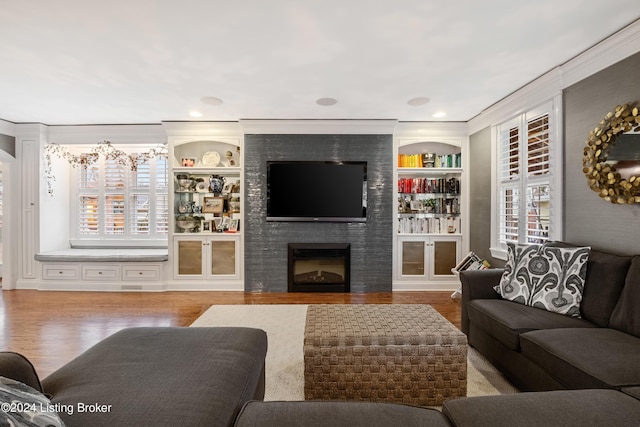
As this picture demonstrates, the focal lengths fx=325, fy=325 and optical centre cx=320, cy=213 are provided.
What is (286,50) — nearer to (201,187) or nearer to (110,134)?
(201,187)

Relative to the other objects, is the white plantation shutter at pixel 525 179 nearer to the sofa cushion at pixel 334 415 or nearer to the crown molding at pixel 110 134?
the sofa cushion at pixel 334 415

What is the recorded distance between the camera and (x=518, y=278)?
2514mm

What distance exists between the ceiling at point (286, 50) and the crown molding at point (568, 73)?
8 centimetres

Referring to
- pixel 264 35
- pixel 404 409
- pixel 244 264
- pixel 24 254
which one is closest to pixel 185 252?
pixel 244 264

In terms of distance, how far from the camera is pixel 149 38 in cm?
248

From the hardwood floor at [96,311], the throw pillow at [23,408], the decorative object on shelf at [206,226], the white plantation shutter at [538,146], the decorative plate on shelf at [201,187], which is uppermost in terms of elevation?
the white plantation shutter at [538,146]

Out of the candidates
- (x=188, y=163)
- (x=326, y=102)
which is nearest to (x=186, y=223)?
(x=188, y=163)

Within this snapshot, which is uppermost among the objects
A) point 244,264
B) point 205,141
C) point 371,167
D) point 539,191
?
point 205,141

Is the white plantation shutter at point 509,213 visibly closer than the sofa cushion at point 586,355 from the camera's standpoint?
No

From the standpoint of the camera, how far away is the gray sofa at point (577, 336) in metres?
1.53

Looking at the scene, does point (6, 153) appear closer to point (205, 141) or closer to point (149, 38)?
point (205, 141)

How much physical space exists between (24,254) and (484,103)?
6759mm

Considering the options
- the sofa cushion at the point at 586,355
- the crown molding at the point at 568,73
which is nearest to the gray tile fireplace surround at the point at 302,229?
the crown molding at the point at 568,73

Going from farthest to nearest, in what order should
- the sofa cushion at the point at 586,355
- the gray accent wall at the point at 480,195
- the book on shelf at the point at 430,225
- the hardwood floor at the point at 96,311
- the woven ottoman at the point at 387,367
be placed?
the book on shelf at the point at 430,225 → the gray accent wall at the point at 480,195 → the hardwood floor at the point at 96,311 → the woven ottoman at the point at 387,367 → the sofa cushion at the point at 586,355
